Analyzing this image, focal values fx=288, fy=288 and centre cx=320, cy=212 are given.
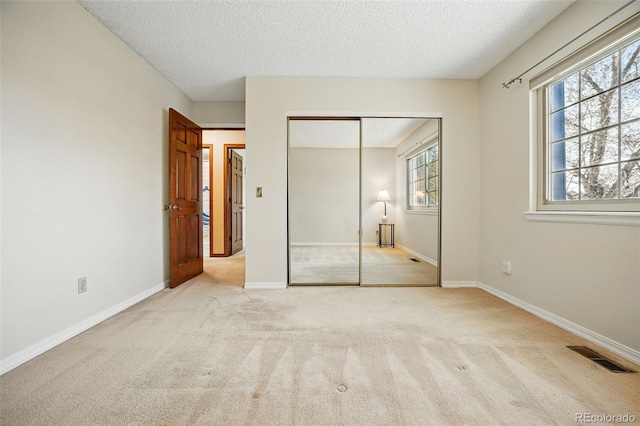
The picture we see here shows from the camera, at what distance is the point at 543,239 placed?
2414mm

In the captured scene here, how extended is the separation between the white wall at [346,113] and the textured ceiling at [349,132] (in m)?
0.12

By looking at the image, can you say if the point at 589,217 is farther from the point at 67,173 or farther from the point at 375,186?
the point at 67,173

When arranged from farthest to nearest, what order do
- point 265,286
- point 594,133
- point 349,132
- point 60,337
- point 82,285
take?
point 349,132, point 265,286, point 82,285, point 594,133, point 60,337

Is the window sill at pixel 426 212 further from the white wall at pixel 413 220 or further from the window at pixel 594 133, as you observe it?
the window at pixel 594 133

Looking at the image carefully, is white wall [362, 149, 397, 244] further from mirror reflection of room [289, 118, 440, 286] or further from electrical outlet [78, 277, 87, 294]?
electrical outlet [78, 277, 87, 294]

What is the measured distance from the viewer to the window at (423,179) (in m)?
3.49

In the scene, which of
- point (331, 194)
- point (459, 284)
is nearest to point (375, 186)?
point (331, 194)

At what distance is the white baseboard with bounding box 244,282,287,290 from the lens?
10.9 ft

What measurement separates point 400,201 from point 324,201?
1.01m

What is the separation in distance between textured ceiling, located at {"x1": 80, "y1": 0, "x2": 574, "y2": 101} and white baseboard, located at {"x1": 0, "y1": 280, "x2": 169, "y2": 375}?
240 cm

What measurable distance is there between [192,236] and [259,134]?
1652 millimetres

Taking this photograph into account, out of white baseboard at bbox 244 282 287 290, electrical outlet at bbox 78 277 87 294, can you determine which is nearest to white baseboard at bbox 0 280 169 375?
electrical outlet at bbox 78 277 87 294

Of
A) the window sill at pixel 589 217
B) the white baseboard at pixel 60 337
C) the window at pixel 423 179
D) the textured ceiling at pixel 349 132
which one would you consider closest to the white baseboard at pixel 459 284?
the window at pixel 423 179

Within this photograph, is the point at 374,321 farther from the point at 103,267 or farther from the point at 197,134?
the point at 197,134
